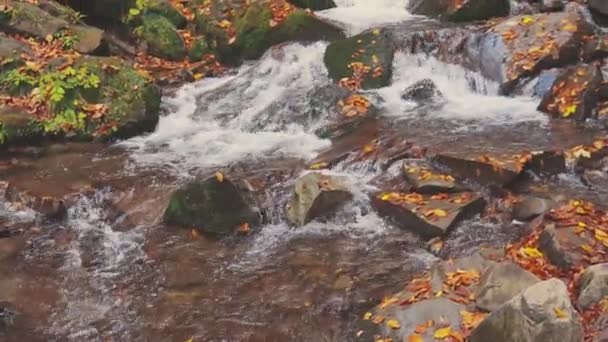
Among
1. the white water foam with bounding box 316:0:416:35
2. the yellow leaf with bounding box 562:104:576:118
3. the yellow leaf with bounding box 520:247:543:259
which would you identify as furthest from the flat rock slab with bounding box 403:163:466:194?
the white water foam with bounding box 316:0:416:35

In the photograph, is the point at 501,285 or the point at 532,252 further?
the point at 532,252

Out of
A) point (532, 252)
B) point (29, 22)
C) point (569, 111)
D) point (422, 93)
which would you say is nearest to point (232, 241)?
point (532, 252)

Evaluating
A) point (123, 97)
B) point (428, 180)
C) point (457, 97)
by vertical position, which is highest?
point (123, 97)

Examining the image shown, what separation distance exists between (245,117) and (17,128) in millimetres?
3285

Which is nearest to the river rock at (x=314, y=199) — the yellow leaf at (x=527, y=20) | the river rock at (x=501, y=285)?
the river rock at (x=501, y=285)

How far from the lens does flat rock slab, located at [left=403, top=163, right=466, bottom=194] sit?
711 cm

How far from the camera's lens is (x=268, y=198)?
7613 mm

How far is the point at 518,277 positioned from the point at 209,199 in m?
Answer: 3.39

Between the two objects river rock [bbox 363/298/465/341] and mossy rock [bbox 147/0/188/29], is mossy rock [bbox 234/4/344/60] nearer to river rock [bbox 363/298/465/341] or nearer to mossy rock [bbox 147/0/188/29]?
mossy rock [bbox 147/0/188/29]

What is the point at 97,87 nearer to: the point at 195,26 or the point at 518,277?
the point at 195,26

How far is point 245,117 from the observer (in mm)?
10531

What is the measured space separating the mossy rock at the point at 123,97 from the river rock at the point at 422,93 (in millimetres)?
3903

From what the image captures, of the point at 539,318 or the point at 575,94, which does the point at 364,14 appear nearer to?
the point at 575,94

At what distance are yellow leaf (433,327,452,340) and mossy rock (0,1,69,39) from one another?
29.2ft
